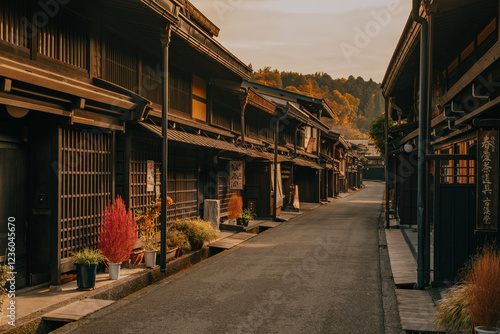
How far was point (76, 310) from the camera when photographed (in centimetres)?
789

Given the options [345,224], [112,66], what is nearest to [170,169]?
[112,66]

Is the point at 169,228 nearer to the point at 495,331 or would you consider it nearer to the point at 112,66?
the point at 112,66

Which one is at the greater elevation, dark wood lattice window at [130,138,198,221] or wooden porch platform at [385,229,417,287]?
dark wood lattice window at [130,138,198,221]

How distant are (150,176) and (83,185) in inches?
136

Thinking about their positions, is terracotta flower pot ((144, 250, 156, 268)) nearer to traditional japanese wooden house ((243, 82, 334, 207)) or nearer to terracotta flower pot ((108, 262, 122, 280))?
terracotta flower pot ((108, 262, 122, 280))

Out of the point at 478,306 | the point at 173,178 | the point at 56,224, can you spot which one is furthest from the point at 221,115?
the point at 478,306

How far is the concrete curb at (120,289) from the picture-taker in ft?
23.1

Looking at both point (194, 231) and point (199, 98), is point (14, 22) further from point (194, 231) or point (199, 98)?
point (199, 98)

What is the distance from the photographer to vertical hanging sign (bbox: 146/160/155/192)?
13.6m

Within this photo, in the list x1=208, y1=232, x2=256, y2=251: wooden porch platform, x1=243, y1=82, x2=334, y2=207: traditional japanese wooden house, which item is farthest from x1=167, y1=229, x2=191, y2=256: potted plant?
x1=243, y1=82, x2=334, y2=207: traditional japanese wooden house

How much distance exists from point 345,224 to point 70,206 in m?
15.9

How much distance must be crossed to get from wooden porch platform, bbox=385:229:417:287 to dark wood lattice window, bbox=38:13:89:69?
28.1 feet

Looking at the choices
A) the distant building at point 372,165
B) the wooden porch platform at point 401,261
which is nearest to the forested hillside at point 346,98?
the distant building at point 372,165

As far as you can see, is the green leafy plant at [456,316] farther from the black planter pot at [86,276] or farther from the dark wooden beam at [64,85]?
the dark wooden beam at [64,85]
